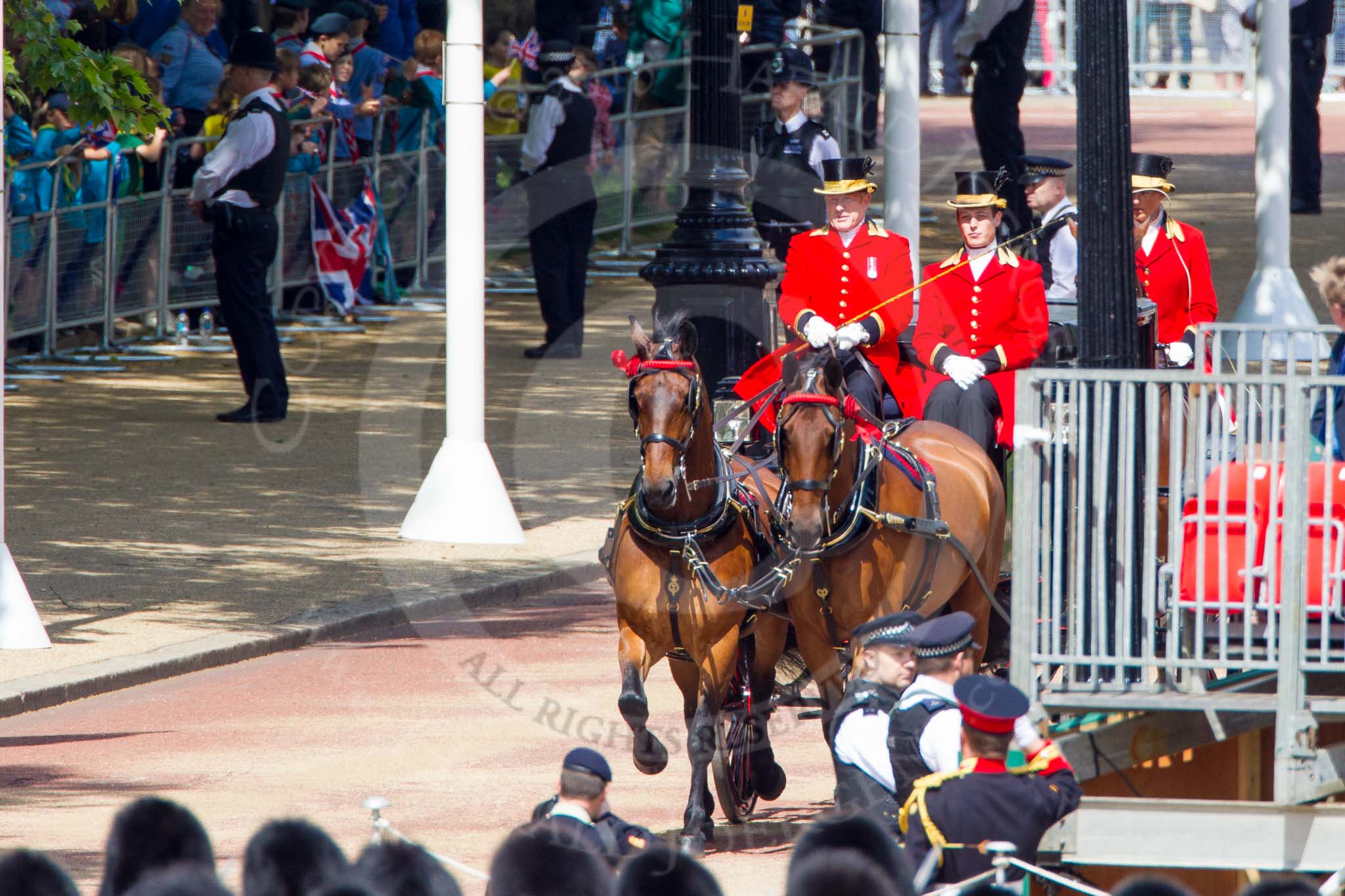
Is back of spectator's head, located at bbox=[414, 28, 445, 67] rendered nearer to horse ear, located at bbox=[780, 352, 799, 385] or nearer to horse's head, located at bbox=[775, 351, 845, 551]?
horse ear, located at bbox=[780, 352, 799, 385]

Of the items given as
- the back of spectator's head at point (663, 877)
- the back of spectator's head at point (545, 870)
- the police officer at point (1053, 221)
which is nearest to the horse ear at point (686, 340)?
the back of spectator's head at point (545, 870)

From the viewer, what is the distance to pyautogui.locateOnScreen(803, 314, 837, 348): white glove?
9289 mm

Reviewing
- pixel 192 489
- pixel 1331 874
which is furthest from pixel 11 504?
pixel 1331 874

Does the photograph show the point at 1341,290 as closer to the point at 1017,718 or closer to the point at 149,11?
the point at 1017,718

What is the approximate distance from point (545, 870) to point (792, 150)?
10.6 m

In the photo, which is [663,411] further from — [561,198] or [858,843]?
[561,198]

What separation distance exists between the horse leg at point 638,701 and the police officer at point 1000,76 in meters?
12.7

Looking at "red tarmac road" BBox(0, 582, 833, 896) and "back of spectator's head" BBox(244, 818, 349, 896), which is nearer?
"back of spectator's head" BBox(244, 818, 349, 896)

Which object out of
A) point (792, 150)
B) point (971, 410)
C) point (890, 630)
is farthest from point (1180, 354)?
point (792, 150)

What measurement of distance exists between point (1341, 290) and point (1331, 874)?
200cm

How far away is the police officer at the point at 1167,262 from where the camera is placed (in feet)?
38.1

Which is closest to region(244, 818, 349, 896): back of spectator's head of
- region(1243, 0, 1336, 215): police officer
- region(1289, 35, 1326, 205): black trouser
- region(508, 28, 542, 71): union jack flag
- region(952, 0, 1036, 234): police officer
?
region(952, 0, 1036, 234): police officer

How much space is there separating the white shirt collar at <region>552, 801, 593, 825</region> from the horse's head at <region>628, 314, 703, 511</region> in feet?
6.68

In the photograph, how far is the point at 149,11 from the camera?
20.2 meters
